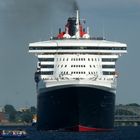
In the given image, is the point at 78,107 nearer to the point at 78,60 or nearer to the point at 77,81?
the point at 77,81

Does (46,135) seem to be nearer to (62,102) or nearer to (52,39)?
(62,102)

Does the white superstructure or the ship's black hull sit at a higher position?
the white superstructure

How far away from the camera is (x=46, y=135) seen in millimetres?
185500

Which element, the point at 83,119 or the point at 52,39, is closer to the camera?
the point at 83,119

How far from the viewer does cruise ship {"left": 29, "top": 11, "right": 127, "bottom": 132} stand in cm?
18300

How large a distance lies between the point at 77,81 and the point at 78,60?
216 inches

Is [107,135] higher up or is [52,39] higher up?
[52,39]

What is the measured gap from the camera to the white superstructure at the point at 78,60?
18662cm

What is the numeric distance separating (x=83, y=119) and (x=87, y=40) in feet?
50.7

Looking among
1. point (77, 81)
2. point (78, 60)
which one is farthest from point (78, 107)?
point (78, 60)

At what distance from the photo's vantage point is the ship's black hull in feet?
598

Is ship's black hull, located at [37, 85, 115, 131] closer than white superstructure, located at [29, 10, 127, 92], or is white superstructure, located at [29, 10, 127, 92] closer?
ship's black hull, located at [37, 85, 115, 131]

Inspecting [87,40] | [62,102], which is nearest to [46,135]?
[62,102]

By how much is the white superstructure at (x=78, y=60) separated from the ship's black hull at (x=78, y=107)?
136cm
